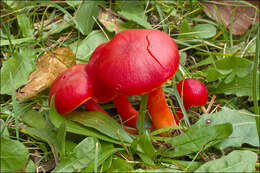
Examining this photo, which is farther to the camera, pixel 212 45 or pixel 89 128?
pixel 212 45

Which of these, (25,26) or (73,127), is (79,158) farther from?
(25,26)

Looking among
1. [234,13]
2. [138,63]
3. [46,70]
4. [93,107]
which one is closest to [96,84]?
[93,107]

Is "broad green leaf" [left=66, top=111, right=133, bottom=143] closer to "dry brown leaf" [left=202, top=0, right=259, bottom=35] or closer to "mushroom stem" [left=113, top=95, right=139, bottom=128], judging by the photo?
"mushroom stem" [left=113, top=95, right=139, bottom=128]

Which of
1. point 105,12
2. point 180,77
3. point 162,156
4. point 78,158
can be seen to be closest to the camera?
point 78,158

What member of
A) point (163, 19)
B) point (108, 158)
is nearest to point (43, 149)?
point (108, 158)

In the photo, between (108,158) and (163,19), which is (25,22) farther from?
(108,158)

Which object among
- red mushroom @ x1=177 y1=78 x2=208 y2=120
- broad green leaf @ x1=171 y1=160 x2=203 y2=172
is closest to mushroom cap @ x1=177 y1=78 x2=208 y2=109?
red mushroom @ x1=177 y1=78 x2=208 y2=120

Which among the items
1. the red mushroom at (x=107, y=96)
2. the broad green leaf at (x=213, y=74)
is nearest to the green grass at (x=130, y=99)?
the broad green leaf at (x=213, y=74)
